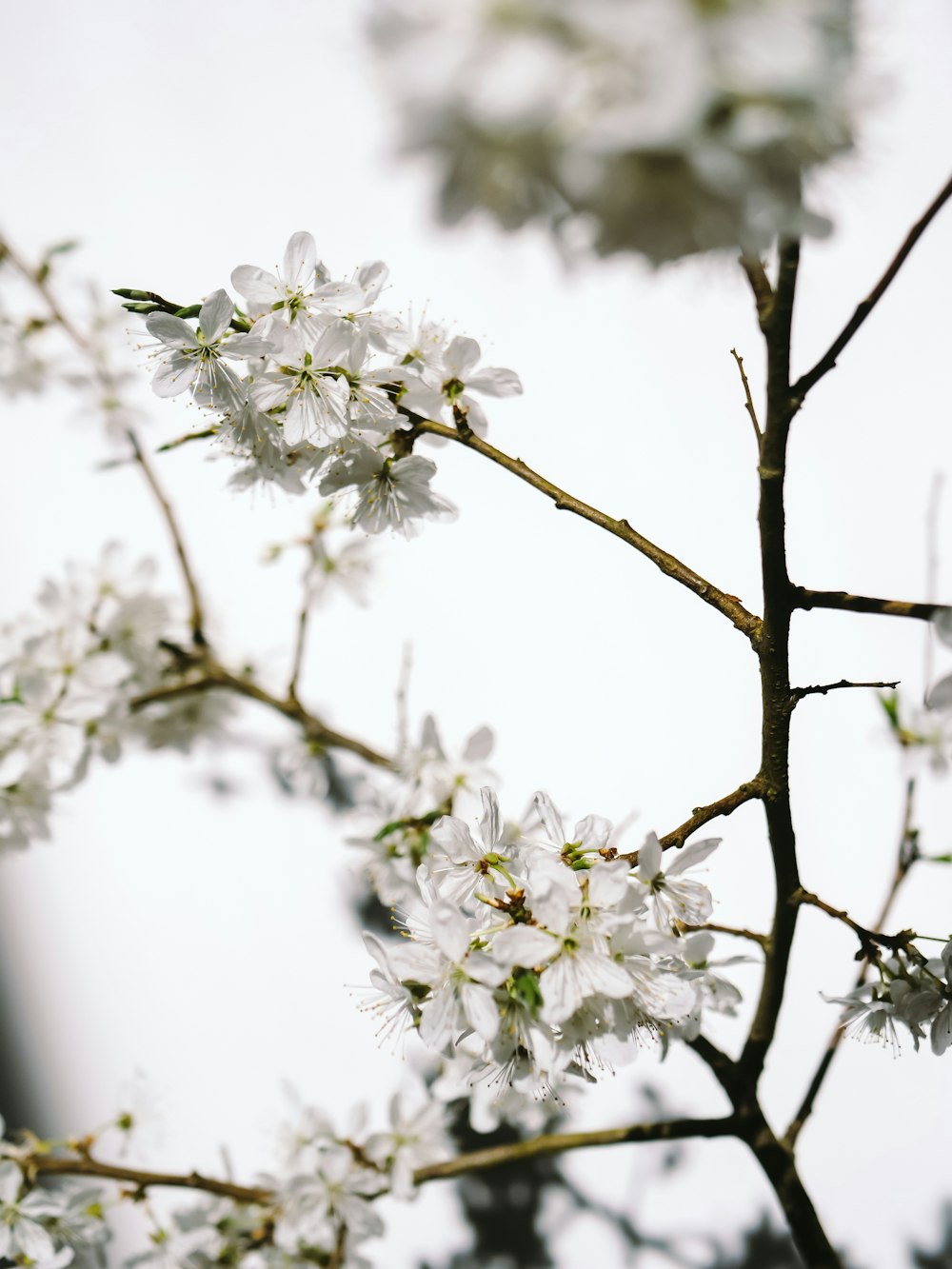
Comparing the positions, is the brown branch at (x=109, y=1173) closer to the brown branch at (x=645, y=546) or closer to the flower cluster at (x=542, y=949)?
the flower cluster at (x=542, y=949)

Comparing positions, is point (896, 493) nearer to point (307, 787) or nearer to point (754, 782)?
point (754, 782)

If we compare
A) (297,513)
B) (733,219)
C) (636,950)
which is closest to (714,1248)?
(636,950)

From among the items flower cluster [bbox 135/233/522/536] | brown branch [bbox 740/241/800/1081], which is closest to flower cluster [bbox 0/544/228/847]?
flower cluster [bbox 135/233/522/536]

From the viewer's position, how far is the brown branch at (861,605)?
470 millimetres

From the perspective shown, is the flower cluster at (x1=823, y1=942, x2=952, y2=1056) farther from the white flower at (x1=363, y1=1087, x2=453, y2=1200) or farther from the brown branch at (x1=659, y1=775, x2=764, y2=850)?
the white flower at (x1=363, y1=1087, x2=453, y2=1200)

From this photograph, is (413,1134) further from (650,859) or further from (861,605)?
(861,605)

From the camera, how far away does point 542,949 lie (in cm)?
47

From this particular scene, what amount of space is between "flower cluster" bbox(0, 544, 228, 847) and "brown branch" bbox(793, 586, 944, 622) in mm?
628

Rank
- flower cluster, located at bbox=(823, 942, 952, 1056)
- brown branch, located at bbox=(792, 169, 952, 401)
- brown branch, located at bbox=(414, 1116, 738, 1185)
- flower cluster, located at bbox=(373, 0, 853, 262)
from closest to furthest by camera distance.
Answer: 1. flower cluster, located at bbox=(373, 0, 853, 262)
2. brown branch, located at bbox=(792, 169, 952, 401)
3. flower cluster, located at bbox=(823, 942, 952, 1056)
4. brown branch, located at bbox=(414, 1116, 738, 1185)

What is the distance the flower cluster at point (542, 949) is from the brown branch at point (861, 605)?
152 millimetres

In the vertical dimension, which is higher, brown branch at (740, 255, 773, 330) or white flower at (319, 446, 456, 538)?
A: brown branch at (740, 255, 773, 330)

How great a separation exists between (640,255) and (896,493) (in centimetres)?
77

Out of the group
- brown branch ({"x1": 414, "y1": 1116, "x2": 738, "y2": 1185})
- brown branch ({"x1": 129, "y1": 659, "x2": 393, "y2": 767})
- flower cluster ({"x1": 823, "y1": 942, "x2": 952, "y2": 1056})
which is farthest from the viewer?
brown branch ({"x1": 129, "y1": 659, "x2": 393, "y2": 767})

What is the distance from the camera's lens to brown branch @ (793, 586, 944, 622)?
47 cm
